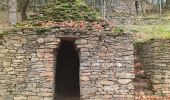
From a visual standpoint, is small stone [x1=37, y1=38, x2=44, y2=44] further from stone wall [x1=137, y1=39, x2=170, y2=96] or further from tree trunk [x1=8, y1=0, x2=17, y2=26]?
tree trunk [x1=8, y1=0, x2=17, y2=26]

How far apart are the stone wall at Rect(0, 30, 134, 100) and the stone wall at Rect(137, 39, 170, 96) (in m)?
1.10

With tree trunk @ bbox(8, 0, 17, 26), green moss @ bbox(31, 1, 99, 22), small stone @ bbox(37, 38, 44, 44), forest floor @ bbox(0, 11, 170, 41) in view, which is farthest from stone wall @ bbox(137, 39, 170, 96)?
tree trunk @ bbox(8, 0, 17, 26)

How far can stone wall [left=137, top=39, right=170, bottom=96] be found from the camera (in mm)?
10602

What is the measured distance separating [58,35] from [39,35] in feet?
1.62

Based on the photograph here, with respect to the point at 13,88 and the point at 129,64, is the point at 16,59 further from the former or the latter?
the point at 129,64

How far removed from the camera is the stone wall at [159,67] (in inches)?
417

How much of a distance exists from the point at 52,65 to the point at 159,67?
118 inches

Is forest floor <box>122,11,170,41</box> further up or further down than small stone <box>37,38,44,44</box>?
further down

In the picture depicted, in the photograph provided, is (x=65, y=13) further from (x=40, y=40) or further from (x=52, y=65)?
(x=52, y=65)

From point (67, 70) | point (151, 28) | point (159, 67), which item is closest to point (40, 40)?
point (67, 70)

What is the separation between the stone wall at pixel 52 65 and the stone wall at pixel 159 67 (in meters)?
1.10

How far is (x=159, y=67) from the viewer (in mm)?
10695

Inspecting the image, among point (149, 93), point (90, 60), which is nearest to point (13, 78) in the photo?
point (90, 60)

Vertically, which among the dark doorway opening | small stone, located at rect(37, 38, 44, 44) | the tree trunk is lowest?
the dark doorway opening
